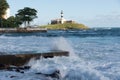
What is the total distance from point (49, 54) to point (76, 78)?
5.77 meters

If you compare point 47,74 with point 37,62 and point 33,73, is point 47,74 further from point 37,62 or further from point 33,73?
point 37,62

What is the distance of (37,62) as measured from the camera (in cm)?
1700

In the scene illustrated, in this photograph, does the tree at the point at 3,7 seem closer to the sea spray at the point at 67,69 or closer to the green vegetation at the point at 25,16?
the green vegetation at the point at 25,16

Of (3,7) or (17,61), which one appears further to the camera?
(3,7)

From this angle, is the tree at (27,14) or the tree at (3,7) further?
the tree at (27,14)

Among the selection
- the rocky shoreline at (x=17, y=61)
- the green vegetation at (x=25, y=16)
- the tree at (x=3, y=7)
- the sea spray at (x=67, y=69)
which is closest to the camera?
the sea spray at (x=67, y=69)

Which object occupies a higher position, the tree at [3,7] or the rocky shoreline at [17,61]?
the tree at [3,7]

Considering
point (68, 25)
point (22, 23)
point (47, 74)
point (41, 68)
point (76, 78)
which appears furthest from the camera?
point (68, 25)

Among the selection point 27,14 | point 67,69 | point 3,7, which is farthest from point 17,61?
point 27,14

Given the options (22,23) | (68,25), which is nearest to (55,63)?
(22,23)

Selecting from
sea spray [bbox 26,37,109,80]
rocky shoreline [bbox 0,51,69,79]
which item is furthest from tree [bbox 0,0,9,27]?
sea spray [bbox 26,37,109,80]

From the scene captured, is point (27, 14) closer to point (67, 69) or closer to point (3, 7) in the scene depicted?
point (3, 7)

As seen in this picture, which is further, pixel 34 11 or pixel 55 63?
pixel 34 11

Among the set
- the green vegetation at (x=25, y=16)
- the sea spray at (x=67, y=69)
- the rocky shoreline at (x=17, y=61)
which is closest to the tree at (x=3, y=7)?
the green vegetation at (x=25, y=16)
